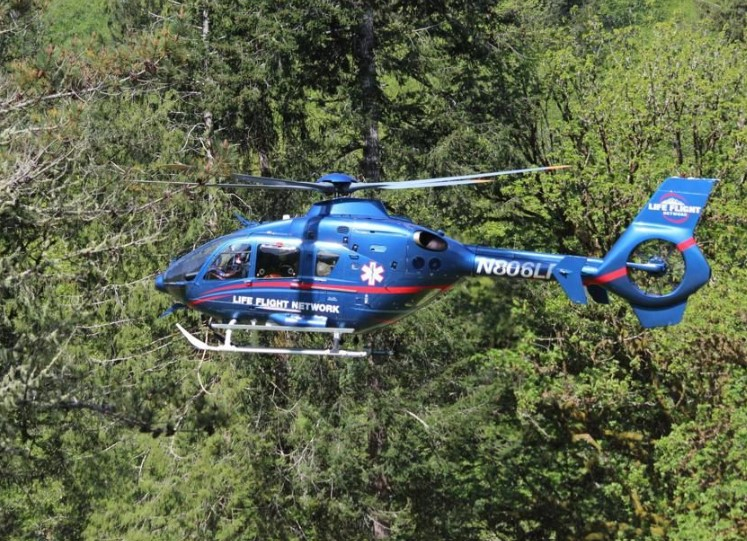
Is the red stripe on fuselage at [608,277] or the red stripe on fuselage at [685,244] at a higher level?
the red stripe on fuselage at [685,244]

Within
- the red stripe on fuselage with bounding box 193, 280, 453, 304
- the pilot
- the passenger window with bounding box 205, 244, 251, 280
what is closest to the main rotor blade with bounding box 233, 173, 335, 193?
the passenger window with bounding box 205, 244, 251, 280

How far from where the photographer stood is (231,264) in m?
14.5

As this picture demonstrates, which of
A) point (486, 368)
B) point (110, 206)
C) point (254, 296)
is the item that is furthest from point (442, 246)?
point (486, 368)

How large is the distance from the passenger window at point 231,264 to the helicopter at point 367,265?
0.04 ft

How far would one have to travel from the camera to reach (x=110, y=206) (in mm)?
→ 19750

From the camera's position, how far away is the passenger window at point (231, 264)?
14.3 m

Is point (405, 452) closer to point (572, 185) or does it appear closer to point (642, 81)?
point (572, 185)

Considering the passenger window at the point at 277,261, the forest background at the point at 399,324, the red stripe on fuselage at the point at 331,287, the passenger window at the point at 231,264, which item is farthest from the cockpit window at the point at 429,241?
the forest background at the point at 399,324

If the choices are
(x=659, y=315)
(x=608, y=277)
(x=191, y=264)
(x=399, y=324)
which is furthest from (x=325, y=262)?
(x=399, y=324)

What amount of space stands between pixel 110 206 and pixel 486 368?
8.59 metres

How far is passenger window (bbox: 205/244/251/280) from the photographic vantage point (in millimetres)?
14312

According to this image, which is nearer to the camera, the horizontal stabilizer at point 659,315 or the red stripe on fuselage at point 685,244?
the red stripe on fuselage at point 685,244

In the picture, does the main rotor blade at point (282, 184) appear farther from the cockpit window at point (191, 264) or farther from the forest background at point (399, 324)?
the forest background at point (399, 324)

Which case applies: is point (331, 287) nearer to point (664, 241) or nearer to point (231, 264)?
point (231, 264)
